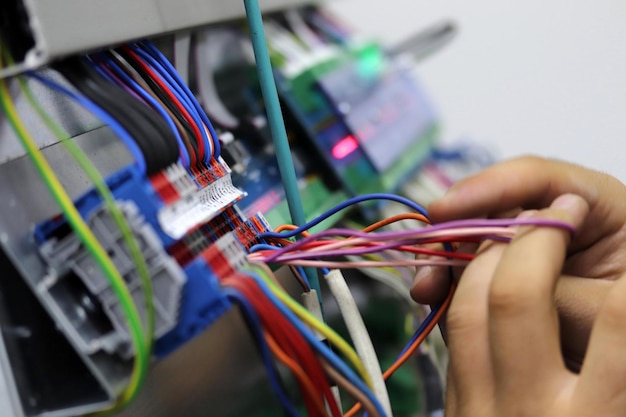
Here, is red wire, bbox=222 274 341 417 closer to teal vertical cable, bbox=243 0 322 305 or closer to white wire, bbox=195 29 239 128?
teal vertical cable, bbox=243 0 322 305

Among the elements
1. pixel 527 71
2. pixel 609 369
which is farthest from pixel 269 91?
pixel 527 71

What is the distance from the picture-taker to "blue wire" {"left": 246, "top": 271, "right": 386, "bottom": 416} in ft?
1.34

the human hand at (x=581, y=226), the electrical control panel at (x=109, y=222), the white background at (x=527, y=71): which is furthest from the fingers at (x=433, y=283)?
the white background at (x=527, y=71)

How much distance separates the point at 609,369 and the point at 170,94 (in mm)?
443

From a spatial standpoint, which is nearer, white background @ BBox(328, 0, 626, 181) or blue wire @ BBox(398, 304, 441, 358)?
blue wire @ BBox(398, 304, 441, 358)

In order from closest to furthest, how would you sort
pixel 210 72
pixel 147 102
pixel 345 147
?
pixel 147 102, pixel 210 72, pixel 345 147

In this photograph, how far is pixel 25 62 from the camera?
432mm

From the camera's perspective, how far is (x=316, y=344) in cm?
41

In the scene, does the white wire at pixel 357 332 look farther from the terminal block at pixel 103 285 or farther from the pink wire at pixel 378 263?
the terminal block at pixel 103 285

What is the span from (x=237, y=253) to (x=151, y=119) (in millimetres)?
134

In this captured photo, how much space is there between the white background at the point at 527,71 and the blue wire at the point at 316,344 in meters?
0.74

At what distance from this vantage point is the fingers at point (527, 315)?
0.41 metres

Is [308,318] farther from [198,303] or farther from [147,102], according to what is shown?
[147,102]

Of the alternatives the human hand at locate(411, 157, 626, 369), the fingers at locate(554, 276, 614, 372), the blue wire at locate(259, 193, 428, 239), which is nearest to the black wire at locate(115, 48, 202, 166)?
the blue wire at locate(259, 193, 428, 239)
